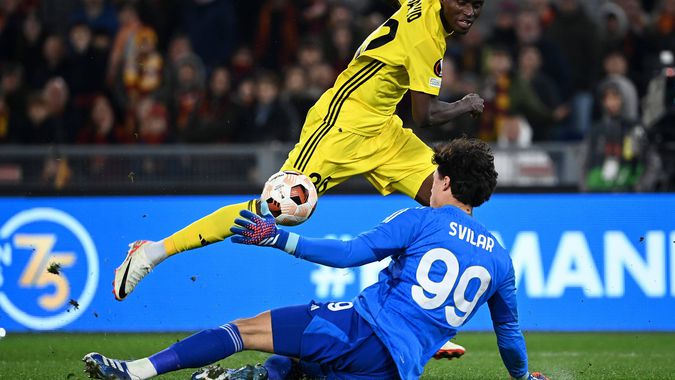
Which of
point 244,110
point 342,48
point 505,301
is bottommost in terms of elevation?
point 505,301

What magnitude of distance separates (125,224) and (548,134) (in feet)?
17.2

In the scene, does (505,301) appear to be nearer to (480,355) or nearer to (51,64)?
(480,355)

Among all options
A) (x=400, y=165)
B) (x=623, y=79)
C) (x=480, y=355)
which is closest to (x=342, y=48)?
(x=623, y=79)

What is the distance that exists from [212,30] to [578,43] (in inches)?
181

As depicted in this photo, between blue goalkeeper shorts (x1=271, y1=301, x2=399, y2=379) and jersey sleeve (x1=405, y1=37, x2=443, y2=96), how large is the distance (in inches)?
78.7

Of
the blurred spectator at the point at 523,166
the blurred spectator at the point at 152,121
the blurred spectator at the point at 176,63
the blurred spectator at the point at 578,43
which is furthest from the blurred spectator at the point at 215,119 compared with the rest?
the blurred spectator at the point at 578,43

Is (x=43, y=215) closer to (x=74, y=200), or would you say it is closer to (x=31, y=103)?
(x=74, y=200)

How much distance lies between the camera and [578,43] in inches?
544

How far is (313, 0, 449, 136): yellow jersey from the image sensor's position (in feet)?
23.0

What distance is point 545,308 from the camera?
402 inches

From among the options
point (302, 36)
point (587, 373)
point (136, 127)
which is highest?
point (302, 36)

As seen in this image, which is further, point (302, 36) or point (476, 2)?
point (302, 36)

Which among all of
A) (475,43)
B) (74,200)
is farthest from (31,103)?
(475,43)

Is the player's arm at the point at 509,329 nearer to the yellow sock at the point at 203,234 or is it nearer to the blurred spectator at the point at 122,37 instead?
the yellow sock at the point at 203,234
